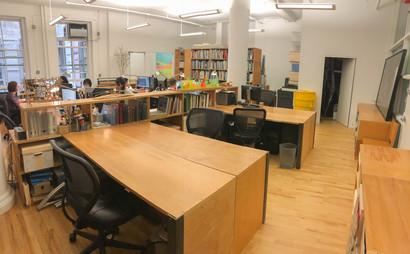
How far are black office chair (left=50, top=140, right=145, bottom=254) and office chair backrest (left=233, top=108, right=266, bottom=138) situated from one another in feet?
8.01

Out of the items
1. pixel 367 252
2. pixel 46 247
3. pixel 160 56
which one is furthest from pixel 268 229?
pixel 160 56

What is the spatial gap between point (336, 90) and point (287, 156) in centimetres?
512

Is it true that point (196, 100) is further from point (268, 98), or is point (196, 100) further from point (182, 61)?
point (182, 61)

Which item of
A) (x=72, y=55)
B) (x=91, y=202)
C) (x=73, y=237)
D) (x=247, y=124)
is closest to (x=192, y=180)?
(x=91, y=202)

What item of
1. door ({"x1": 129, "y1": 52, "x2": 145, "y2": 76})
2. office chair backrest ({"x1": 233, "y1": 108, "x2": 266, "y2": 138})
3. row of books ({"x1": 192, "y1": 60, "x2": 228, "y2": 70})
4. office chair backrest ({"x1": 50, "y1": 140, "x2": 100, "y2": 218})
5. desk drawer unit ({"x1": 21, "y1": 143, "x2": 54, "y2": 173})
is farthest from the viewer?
door ({"x1": 129, "y1": 52, "x2": 145, "y2": 76})

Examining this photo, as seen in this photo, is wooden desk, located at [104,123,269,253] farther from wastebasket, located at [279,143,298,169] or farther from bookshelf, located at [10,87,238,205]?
wastebasket, located at [279,143,298,169]

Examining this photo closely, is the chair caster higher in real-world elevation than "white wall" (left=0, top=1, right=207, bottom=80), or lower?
lower

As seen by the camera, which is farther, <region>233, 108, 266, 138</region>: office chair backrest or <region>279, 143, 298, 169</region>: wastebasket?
<region>279, 143, 298, 169</region>: wastebasket

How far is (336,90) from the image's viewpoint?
8539 millimetres

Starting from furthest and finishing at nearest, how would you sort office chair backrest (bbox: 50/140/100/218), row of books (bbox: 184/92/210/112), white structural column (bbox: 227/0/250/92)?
white structural column (bbox: 227/0/250/92)
row of books (bbox: 184/92/210/112)
office chair backrest (bbox: 50/140/100/218)

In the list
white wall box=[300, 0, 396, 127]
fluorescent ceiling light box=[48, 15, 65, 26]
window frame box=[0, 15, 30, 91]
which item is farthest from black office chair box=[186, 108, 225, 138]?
window frame box=[0, 15, 30, 91]

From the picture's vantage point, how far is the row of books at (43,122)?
306 centimetres

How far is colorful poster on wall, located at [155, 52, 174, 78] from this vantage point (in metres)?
11.3

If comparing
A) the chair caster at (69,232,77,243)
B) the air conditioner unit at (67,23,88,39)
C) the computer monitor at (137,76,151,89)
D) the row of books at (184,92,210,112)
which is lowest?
the chair caster at (69,232,77,243)
